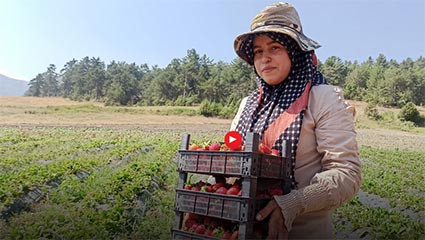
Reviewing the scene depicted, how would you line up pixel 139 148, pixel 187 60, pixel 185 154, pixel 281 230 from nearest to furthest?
1. pixel 281 230
2. pixel 185 154
3. pixel 187 60
4. pixel 139 148

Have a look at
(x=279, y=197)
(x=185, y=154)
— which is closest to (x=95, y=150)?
(x=185, y=154)

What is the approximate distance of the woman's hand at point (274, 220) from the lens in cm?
78

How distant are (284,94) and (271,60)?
84 mm

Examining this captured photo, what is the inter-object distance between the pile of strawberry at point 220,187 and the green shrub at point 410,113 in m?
2.84

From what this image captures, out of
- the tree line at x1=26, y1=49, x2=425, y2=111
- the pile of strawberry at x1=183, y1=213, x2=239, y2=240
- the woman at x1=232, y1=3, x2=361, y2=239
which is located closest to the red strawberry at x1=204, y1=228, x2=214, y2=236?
the pile of strawberry at x1=183, y1=213, x2=239, y2=240

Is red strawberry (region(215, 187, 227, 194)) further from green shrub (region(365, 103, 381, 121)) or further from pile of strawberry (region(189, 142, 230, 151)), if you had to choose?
green shrub (region(365, 103, 381, 121))

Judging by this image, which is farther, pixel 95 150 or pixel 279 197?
pixel 95 150

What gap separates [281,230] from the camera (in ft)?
2.57

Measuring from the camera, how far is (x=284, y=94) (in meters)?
0.94

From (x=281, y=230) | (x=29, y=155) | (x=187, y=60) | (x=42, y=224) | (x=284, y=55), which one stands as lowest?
(x=42, y=224)

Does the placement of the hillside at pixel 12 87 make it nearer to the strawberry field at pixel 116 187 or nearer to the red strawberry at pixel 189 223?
the strawberry field at pixel 116 187

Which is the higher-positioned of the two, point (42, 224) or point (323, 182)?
point (323, 182)

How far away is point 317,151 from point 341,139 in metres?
0.07

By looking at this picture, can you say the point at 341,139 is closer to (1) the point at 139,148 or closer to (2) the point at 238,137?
(2) the point at 238,137
